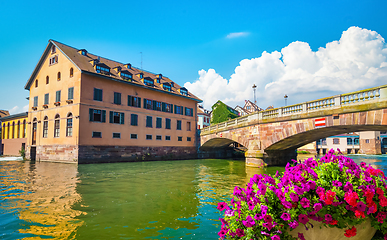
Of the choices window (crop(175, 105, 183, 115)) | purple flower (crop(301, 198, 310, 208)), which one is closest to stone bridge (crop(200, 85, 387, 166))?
window (crop(175, 105, 183, 115))

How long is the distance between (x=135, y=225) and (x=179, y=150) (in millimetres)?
27338

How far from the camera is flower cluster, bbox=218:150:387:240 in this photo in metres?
2.79

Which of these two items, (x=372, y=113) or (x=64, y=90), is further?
(x=64, y=90)

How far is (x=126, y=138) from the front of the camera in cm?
2689

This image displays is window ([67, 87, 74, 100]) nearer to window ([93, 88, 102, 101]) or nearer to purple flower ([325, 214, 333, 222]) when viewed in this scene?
window ([93, 88, 102, 101])

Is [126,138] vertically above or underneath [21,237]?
above

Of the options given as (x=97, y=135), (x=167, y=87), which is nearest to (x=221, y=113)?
(x=167, y=87)

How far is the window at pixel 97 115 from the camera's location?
24.3m

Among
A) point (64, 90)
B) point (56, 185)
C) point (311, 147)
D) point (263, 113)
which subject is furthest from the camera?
point (311, 147)

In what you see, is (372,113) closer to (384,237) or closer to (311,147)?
(384,237)

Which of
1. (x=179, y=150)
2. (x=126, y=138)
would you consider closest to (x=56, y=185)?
(x=126, y=138)

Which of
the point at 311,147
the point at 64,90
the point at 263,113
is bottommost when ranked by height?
the point at 311,147

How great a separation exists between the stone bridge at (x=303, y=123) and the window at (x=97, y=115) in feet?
44.1

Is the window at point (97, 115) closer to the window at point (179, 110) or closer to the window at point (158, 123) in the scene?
the window at point (158, 123)
